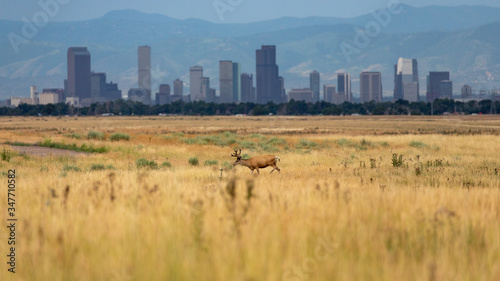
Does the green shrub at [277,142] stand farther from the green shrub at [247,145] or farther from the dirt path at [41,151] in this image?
the dirt path at [41,151]

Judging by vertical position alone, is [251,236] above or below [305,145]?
above

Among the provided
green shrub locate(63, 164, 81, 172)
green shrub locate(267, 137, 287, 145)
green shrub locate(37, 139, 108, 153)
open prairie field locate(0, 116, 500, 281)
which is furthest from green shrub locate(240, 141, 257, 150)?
open prairie field locate(0, 116, 500, 281)

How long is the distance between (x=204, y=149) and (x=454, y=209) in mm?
32692

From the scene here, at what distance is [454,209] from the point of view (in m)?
9.83

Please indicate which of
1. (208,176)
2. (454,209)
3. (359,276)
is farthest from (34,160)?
(359,276)

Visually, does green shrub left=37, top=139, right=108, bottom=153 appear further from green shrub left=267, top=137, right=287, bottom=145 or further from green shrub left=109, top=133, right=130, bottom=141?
green shrub left=267, top=137, right=287, bottom=145

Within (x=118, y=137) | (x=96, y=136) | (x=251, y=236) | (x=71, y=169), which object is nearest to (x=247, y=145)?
(x=118, y=137)

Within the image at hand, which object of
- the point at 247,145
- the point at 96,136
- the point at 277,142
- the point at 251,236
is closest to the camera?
the point at 251,236

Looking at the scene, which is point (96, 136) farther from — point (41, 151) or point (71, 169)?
point (71, 169)

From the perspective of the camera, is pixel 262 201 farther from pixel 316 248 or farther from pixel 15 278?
pixel 15 278

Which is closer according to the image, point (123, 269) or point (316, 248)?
point (123, 269)

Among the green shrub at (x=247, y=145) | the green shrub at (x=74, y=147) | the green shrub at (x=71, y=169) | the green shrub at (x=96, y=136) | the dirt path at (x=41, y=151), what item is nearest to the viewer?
the green shrub at (x=71, y=169)

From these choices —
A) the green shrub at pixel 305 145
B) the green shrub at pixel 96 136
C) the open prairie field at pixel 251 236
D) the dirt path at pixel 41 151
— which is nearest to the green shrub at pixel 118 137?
the green shrub at pixel 96 136

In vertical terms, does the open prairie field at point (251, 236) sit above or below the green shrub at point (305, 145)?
above
